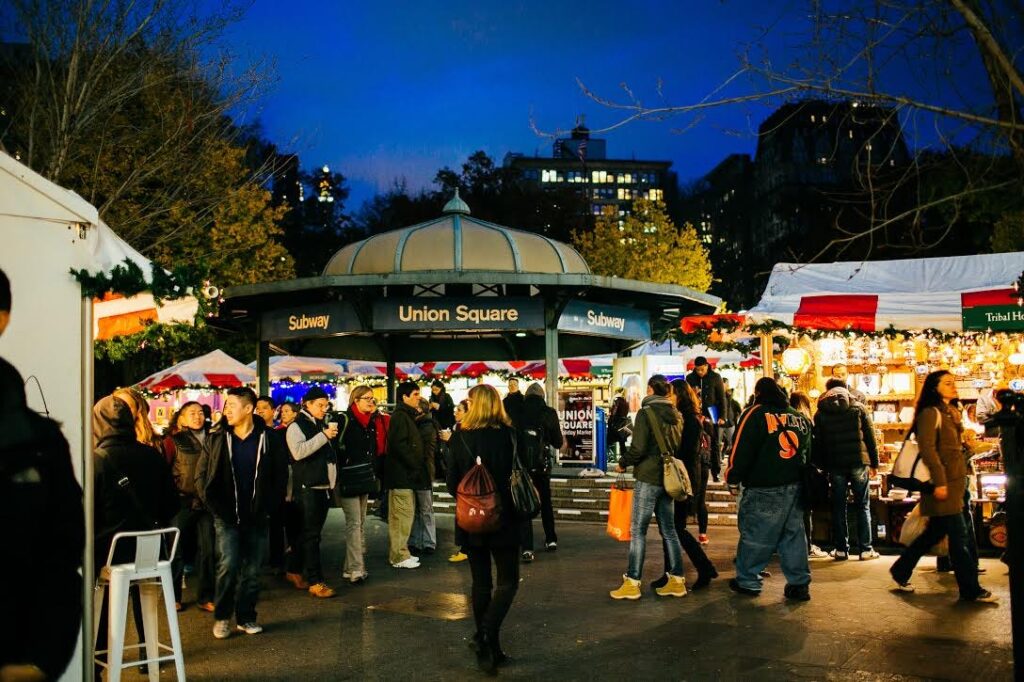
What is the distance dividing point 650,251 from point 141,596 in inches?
1666

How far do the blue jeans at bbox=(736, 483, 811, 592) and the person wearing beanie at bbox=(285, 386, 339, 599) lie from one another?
3.97 metres

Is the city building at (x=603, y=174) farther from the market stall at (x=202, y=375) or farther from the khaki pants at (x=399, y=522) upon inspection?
the khaki pants at (x=399, y=522)

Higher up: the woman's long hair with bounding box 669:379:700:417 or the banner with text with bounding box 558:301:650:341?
the banner with text with bounding box 558:301:650:341

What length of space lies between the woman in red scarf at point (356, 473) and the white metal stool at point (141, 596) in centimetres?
360

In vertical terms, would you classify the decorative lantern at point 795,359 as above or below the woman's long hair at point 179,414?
above

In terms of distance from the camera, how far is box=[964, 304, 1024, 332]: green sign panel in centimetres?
1363

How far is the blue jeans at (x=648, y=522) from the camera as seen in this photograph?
8.74m

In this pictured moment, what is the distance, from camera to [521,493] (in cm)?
682

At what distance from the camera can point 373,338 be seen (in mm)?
22656

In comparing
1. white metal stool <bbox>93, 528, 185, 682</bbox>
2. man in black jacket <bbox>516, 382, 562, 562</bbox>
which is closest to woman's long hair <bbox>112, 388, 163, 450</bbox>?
white metal stool <bbox>93, 528, 185, 682</bbox>

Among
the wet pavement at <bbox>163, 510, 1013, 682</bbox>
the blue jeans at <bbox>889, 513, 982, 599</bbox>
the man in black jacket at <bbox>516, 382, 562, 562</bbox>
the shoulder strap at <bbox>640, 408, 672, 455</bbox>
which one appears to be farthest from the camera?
the man in black jacket at <bbox>516, 382, 562, 562</bbox>

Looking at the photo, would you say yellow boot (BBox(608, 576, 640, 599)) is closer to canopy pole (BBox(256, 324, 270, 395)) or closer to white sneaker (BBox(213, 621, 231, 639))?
white sneaker (BBox(213, 621, 231, 639))

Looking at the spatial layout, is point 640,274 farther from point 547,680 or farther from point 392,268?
point 547,680

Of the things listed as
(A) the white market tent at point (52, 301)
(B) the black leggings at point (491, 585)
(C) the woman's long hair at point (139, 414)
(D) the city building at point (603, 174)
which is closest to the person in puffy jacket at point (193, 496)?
(C) the woman's long hair at point (139, 414)
